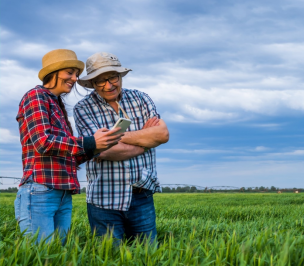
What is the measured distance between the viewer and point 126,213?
146 inches

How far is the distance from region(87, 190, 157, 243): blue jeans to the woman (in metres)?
0.50

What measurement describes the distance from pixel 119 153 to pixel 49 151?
0.80 metres

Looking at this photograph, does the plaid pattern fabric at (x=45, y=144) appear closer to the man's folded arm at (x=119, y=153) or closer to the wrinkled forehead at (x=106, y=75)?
the man's folded arm at (x=119, y=153)

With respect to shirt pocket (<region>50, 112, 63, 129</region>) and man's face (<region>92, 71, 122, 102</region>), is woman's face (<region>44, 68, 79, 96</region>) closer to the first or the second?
shirt pocket (<region>50, 112, 63, 129</region>)

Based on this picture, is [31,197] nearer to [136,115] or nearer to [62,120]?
[62,120]

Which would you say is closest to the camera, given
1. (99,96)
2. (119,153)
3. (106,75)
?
(119,153)

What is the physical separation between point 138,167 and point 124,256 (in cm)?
107

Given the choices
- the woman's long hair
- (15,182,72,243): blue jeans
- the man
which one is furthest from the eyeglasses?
(15,182,72,243): blue jeans

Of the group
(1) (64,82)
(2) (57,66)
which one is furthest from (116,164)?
(2) (57,66)

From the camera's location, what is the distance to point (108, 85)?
3.72 m

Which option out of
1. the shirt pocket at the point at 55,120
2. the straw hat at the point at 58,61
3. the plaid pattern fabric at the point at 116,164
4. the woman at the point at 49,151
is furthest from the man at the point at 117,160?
the shirt pocket at the point at 55,120

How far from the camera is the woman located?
2.95 meters

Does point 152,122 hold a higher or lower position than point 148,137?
higher

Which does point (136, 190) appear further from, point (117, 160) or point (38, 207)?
point (38, 207)
